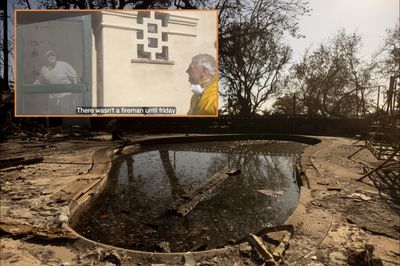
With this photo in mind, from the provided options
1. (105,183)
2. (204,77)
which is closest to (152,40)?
(204,77)

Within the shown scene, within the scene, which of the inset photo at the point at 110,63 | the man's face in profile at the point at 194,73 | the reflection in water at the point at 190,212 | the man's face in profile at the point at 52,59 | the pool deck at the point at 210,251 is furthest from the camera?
the man's face in profile at the point at 194,73

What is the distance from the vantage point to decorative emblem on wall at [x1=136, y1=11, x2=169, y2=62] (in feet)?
30.0

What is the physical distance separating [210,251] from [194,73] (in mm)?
7018

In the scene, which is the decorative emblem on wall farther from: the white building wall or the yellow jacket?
the yellow jacket

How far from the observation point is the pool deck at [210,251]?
9.70 feet

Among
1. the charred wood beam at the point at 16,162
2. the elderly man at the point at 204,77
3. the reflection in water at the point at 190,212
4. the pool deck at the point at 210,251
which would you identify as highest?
the elderly man at the point at 204,77

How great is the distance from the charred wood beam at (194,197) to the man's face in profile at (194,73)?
Answer: 11.0ft

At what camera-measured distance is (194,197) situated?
18.4 ft

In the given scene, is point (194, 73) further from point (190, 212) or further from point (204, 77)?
point (190, 212)

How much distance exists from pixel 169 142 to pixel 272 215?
10.1m

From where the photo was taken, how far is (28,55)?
8414mm

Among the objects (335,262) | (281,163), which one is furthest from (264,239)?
(281,163)

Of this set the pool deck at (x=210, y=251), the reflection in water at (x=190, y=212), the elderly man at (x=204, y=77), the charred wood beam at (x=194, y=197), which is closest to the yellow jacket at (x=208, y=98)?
the elderly man at (x=204, y=77)

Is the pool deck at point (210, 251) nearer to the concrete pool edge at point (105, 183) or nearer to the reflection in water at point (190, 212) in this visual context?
the concrete pool edge at point (105, 183)
